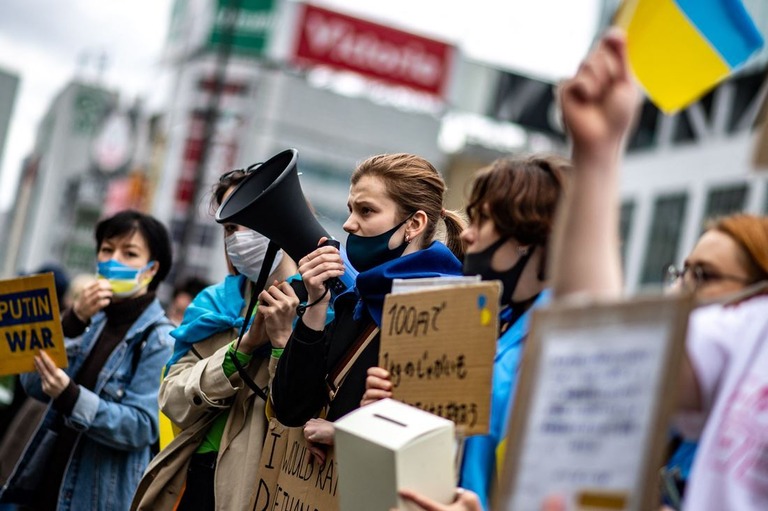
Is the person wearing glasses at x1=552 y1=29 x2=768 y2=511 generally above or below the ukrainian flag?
below

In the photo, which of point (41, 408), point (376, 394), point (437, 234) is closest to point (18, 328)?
point (41, 408)

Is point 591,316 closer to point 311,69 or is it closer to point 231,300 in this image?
point 231,300

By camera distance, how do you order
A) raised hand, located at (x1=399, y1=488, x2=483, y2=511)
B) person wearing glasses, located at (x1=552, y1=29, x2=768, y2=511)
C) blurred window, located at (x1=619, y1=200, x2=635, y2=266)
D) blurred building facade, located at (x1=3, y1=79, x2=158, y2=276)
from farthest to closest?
blurred building facade, located at (x1=3, y1=79, x2=158, y2=276) < blurred window, located at (x1=619, y1=200, x2=635, y2=266) < raised hand, located at (x1=399, y1=488, x2=483, y2=511) < person wearing glasses, located at (x1=552, y1=29, x2=768, y2=511)

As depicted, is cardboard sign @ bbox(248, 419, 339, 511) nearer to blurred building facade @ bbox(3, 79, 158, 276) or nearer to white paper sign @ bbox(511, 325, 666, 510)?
white paper sign @ bbox(511, 325, 666, 510)

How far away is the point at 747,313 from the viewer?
1761mm

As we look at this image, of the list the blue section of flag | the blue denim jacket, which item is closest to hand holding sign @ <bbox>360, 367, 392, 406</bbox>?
the blue section of flag

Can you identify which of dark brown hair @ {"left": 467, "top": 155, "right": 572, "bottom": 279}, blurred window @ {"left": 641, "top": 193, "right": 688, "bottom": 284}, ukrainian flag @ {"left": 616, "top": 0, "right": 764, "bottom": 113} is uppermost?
blurred window @ {"left": 641, "top": 193, "right": 688, "bottom": 284}

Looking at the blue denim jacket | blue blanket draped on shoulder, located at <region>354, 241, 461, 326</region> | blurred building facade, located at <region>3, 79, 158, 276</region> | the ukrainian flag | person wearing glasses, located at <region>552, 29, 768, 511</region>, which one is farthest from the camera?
blurred building facade, located at <region>3, 79, 158, 276</region>

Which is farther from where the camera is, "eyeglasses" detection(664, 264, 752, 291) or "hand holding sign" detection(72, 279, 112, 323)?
"hand holding sign" detection(72, 279, 112, 323)

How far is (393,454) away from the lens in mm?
2160

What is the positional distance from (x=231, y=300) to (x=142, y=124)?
2726 inches

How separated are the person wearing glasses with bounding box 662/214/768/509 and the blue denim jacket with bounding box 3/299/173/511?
290 cm

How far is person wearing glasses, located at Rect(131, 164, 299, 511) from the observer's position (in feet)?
11.8

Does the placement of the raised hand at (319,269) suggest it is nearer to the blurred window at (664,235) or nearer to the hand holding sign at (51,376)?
the hand holding sign at (51,376)
